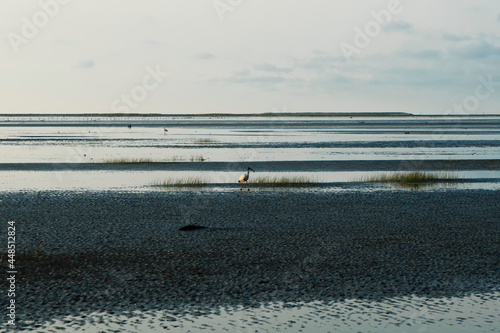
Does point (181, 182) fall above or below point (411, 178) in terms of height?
below

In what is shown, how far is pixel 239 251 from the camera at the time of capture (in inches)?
680

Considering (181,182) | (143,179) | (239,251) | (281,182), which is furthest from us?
(143,179)

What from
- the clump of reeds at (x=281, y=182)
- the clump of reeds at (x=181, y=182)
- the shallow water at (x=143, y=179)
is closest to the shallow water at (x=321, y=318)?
the shallow water at (x=143, y=179)

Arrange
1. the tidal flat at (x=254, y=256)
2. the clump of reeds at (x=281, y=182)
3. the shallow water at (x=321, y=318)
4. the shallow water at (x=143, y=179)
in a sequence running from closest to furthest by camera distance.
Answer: the shallow water at (x=321, y=318) < the tidal flat at (x=254, y=256) < the shallow water at (x=143, y=179) < the clump of reeds at (x=281, y=182)

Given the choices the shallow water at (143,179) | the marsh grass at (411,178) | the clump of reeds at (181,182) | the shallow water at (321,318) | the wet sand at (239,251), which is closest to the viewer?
the shallow water at (321,318)

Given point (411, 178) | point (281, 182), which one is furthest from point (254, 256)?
point (411, 178)

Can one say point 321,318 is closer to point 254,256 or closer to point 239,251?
point 254,256

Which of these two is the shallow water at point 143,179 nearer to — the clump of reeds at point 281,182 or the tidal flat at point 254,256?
the tidal flat at point 254,256

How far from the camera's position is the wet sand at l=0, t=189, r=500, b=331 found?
1296 centimetres

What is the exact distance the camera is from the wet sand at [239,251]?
13.0m

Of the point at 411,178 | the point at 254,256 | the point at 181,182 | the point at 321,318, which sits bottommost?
the point at 321,318

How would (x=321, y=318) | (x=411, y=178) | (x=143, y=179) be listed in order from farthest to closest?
(x=143, y=179), (x=411, y=178), (x=321, y=318)

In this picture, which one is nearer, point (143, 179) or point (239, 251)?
point (239, 251)

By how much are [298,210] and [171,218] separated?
532 centimetres
